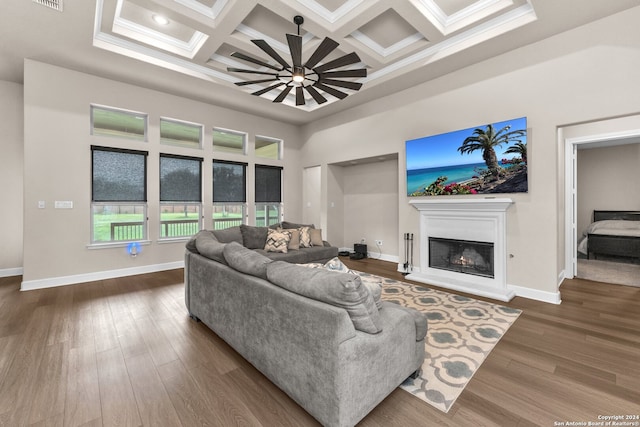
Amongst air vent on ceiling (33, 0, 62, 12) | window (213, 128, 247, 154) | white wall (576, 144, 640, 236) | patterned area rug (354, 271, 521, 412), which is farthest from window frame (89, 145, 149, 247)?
white wall (576, 144, 640, 236)

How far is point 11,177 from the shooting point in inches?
195

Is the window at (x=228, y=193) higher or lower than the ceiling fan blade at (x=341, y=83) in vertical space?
lower

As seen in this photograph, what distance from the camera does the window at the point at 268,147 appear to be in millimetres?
6918

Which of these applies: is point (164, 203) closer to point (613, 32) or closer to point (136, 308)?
point (136, 308)

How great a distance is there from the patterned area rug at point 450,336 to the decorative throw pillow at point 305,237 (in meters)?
1.67

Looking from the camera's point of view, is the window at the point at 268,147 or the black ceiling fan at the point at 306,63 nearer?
the black ceiling fan at the point at 306,63

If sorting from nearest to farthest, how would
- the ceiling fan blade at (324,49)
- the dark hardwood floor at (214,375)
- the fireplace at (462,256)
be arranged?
the dark hardwood floor at (214,375) → the ceiling fan blade at (324,49) → the fireplace at (462,256)

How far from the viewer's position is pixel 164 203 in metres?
5.45

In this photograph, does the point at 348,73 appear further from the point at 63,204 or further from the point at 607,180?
the point at 607,180

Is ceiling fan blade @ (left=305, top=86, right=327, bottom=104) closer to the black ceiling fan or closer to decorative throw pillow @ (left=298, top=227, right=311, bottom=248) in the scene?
the black ceiling fan

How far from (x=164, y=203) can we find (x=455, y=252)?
549cm

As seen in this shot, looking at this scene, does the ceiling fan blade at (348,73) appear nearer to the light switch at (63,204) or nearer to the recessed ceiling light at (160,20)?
the recessed ceiling light at (160,20)

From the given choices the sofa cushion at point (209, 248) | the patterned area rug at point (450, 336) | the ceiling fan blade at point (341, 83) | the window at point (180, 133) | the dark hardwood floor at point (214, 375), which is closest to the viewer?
the dark hardwood floor at point (214, 375)

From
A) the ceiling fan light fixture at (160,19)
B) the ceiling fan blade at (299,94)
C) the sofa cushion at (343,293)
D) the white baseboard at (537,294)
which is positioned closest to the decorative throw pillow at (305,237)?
the ceiling fan blade at (299,94)
